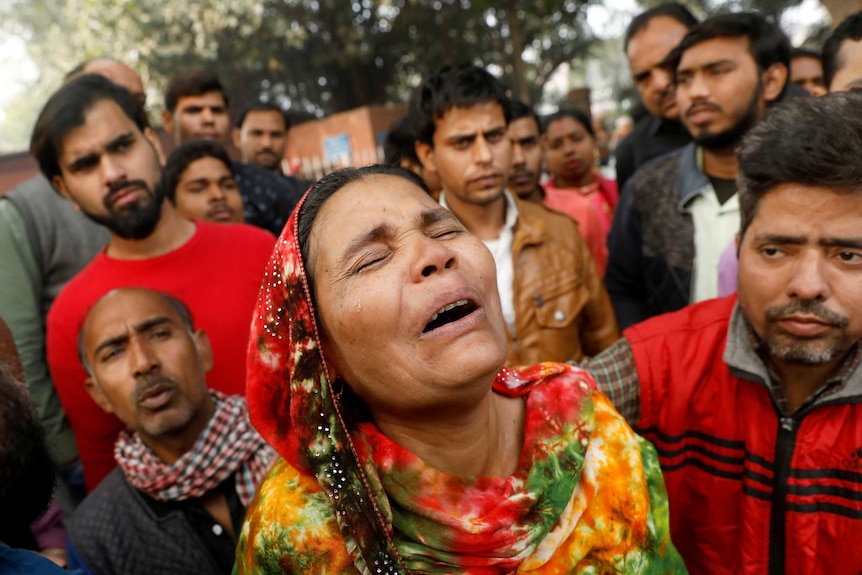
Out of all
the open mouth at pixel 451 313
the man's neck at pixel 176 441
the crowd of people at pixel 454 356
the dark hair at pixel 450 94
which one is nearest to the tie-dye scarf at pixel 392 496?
the crowd of people at pixel 454 356

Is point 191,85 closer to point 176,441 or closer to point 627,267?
point 176,441

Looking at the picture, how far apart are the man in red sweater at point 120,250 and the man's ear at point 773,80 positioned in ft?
8.26

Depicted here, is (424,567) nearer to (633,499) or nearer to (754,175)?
(633,499)

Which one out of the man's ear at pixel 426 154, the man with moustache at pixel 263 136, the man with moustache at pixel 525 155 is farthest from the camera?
the man with moustache at pixel 263 136

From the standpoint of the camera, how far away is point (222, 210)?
4.11 m

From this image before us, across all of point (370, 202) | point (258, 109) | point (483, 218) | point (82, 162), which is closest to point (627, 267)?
point (483, 218)

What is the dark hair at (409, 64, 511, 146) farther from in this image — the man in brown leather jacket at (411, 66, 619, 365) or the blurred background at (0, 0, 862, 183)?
the blurred background at (0, 0, 862, 183)

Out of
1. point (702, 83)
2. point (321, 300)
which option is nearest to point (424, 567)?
point (321, 300)

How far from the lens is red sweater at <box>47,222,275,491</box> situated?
107 inches

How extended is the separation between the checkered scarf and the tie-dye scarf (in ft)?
2.48

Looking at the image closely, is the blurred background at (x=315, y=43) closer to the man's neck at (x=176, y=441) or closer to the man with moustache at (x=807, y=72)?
the man with moustache at (x=807, y=72)

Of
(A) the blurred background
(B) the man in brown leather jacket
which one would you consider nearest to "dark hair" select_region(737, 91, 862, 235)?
(B) the man in brown leather jacket

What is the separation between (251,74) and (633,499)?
1885cm

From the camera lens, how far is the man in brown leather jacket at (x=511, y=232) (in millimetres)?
2939
